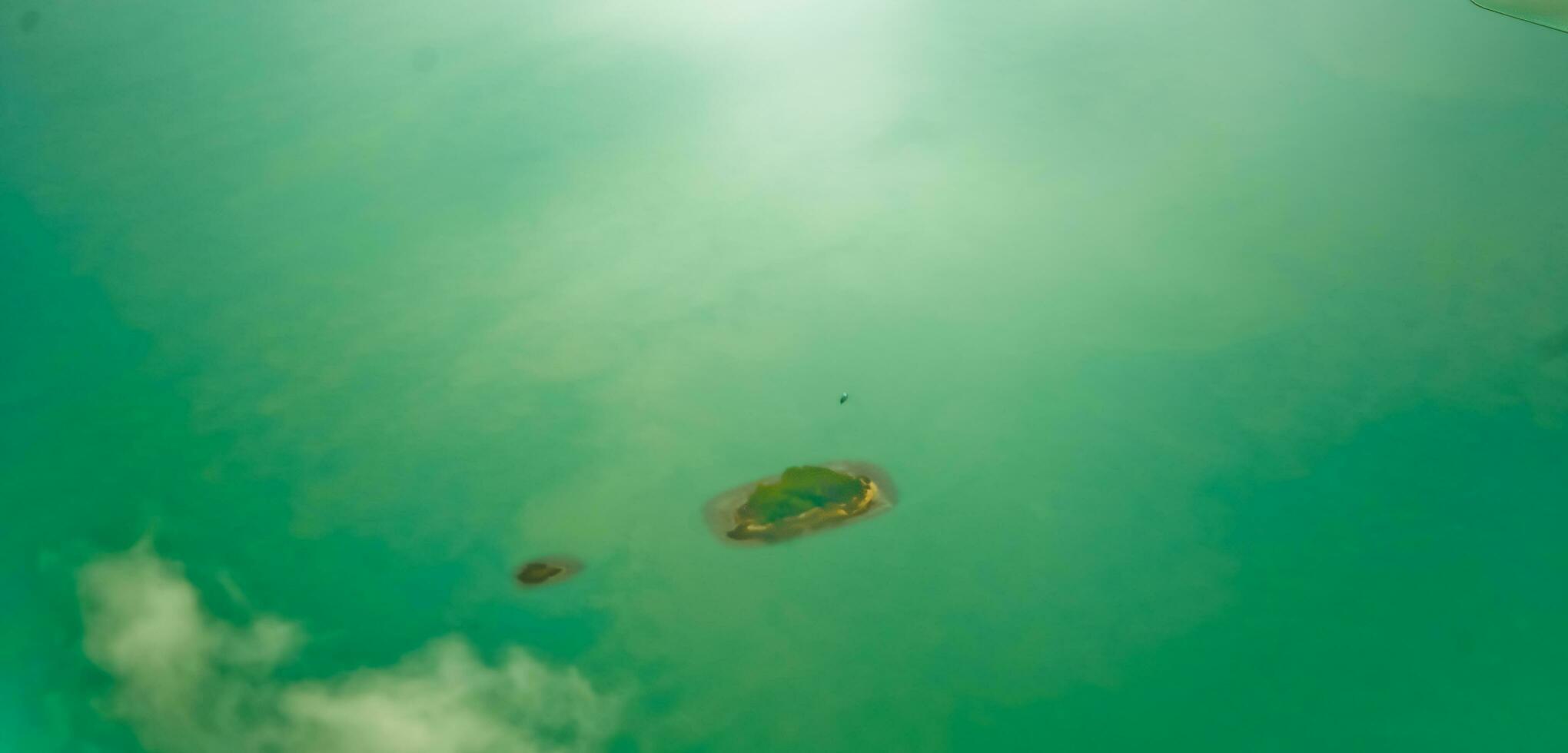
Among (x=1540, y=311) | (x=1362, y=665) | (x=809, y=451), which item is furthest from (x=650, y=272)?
(x=1540, y=311)

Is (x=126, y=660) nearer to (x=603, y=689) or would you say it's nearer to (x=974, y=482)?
(x=603, y=689)

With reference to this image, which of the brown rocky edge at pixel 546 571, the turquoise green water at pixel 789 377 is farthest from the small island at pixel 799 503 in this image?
the brown rocky edge at pixel 546 571

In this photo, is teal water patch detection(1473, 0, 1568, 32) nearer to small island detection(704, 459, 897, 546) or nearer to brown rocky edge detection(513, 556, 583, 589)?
small island detection(704, 459, 897, 546)

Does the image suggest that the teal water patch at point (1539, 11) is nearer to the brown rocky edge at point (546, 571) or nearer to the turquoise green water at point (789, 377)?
the turquoise green water at point (789, 377)

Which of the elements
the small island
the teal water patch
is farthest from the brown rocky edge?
the teal water patch

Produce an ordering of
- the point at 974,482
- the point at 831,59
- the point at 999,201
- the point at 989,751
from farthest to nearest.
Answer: the point at 831,59
the point at 999,201
the point at 974,482
the point at 989,751

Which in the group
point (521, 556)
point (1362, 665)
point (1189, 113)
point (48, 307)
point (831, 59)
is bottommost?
point (1362, 665)

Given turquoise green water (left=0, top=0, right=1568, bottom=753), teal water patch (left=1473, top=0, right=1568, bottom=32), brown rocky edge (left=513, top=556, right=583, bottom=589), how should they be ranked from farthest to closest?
1. teal water patch (left=1473, top=0, right=1568, bottom=32)
2. brown rocky edge (left=513, top=556, right=583, bottom=589)
3. turquoise green water (left=0, top=0, right=1568, bottom=753)

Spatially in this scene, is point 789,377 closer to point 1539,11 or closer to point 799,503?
point 799,503
